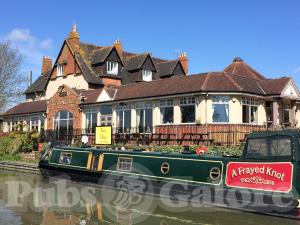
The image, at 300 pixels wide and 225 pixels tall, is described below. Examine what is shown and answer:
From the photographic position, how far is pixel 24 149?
30047 mm

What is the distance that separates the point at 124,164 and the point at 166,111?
32.4ft

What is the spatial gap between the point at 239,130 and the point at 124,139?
7258mm

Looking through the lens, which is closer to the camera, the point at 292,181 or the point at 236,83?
the point at 292,181

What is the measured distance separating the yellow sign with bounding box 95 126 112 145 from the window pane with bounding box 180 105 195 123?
13.7ft

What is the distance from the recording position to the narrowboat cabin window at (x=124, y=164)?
15.7 m

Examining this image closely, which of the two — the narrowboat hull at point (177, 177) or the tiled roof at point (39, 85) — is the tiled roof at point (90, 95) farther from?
the tiled roof at point (39, 85)

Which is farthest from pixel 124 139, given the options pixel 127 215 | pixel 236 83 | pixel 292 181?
pixel 292 181

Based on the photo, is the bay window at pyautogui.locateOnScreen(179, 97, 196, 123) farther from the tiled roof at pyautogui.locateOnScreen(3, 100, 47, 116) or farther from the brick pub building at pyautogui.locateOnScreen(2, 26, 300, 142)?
the tiled roof at pyautogui.locateOnScreen(3, 100, 47, 116)

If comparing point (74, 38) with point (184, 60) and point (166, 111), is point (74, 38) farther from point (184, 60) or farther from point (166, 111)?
point (166, 111)

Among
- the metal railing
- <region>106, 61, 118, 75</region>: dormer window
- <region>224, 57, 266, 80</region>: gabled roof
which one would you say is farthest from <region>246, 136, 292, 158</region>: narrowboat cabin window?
<region>106, 61, 118, 75</region>: dormer window

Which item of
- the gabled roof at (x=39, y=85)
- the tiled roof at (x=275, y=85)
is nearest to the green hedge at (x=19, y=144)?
the gabled roof at (x=39, y=85)

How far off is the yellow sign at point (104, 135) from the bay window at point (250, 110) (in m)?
7.53

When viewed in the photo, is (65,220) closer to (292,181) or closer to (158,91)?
(292,181)

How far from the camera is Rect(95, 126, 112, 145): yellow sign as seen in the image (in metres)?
24.3
